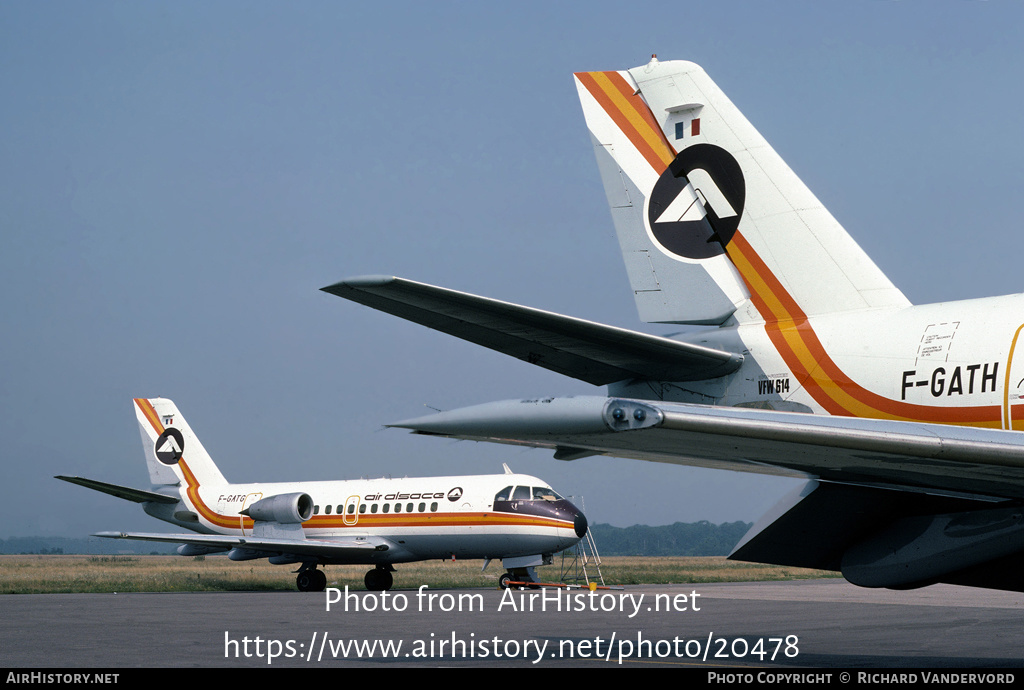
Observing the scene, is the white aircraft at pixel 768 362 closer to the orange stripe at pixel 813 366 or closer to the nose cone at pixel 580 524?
the orange stripe at pixel 813 366

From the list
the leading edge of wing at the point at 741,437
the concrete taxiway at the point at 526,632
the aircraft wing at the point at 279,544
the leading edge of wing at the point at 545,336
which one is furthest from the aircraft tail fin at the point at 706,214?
the aircraft wing at the point at 279,544

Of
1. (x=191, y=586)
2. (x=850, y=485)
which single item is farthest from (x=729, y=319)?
(x=191, y=586)

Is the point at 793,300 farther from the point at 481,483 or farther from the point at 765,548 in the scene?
the point at 481,483

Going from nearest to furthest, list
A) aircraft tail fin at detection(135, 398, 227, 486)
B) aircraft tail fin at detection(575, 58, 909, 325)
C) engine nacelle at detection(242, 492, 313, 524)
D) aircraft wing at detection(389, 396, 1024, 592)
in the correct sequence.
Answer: aircraft wing at detection(389, 396, 1024, 592)
aircraft tail fin at detection(575, 58, 909, 325)
engine nacelle at detection(242, 492, 313, 524)
aircraft tail fin at detection(135, 398, 227, 486)

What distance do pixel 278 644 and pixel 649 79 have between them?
7644mm

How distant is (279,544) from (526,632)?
46.6 ft

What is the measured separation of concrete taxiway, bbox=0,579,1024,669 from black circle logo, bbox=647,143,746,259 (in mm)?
3872

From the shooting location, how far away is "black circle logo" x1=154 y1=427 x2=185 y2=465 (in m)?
31.9

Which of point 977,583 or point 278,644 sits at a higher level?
point 977,583

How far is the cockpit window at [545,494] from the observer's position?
2394cm

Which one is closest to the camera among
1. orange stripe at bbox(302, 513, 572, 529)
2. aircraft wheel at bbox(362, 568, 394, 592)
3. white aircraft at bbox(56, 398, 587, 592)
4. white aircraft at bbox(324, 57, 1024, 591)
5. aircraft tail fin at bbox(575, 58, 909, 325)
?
white aircraft at bbox(324, 57, 1024, 591)

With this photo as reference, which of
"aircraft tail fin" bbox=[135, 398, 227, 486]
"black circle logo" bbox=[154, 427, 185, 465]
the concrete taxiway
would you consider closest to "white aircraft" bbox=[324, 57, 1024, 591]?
the concrete taxiway

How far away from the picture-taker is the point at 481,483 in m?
24.7

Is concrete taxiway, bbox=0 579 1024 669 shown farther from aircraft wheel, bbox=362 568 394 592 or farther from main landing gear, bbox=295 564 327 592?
main landing gear, bbox=295 564 327 592
